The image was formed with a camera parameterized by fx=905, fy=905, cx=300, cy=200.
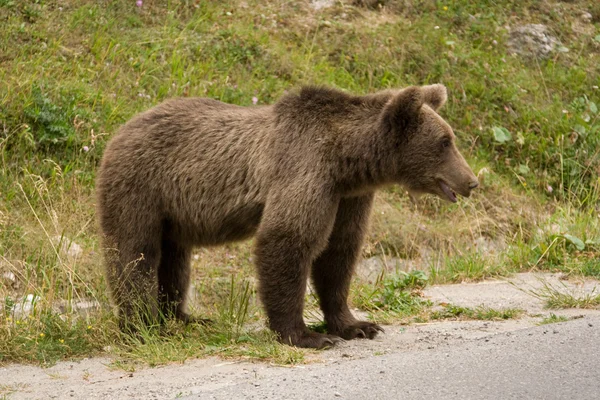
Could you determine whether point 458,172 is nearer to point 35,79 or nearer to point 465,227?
point 465,227

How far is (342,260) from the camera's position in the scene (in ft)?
22.8

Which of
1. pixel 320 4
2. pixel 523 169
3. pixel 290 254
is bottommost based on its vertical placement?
pixel 523 169

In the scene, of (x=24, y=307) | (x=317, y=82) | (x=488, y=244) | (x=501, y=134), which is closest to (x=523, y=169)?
(x=501, y=134)

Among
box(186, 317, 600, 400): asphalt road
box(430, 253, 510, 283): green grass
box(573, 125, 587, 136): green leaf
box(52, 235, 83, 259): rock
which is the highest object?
box(186, 317, 600, 400): asphalt road

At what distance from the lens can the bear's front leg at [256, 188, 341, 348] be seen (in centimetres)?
635

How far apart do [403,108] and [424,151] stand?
0.36m

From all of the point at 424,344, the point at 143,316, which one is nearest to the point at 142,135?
the point at 143,316

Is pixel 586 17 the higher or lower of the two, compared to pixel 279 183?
higher

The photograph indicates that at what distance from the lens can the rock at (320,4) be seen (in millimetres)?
13258

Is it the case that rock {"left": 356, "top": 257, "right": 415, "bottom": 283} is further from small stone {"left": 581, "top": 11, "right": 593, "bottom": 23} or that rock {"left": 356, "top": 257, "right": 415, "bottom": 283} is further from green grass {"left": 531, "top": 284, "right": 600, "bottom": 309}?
small stone {"left": 581, "top": 11, "right": 593, "bottom": 23}

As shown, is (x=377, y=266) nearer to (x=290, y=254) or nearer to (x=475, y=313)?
(x=475, y=313)

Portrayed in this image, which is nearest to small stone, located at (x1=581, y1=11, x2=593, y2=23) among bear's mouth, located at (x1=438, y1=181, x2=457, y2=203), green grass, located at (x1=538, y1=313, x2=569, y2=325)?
bear's mouth, located at (x1=438, y1=181, x2=457, y2=203)

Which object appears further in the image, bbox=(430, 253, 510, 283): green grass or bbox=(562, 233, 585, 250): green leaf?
bbox=(562, 233, 585, 250): green leaf

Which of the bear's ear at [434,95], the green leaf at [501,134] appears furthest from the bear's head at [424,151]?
the green leaf at [501,134]
